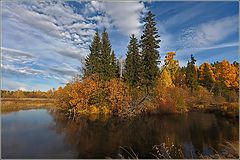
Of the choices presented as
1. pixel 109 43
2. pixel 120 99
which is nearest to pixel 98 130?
pixel 120 99

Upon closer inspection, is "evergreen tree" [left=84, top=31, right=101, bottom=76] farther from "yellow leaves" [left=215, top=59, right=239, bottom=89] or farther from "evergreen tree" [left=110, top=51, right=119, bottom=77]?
"yellow leaves" [left=215, top=59, right=239, bottom=89]

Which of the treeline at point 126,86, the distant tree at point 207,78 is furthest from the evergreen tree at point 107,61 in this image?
the distant tree at point 207,78

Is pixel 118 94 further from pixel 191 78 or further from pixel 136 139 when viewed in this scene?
pixel 191 78

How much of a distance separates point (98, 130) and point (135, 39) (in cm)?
2299

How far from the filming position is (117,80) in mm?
37812

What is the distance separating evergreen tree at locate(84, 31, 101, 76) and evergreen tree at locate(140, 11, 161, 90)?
8281 millimetres

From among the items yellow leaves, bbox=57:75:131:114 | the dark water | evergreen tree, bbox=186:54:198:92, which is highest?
evergreen tree, bbox=186:54:198:92

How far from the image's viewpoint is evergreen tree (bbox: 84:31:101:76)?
39.8 m

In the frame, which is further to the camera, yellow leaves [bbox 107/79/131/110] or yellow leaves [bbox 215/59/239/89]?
yellow leaves [bbox 215/59/239/89]

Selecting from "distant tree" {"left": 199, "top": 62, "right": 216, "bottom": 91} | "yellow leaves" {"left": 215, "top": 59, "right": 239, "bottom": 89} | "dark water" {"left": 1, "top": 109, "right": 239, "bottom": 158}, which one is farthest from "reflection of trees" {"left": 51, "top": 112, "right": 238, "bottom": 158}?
"distant tree" {"left": 199, "top": 62, "right": 216, "bottom": 91}

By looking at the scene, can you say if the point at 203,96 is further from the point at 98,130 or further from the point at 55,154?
the point at 55,154

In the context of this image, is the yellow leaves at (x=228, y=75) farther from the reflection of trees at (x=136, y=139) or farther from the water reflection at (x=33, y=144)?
the water reflection at (x=33, y=144)

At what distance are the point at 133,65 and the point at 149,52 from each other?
13.9 ft

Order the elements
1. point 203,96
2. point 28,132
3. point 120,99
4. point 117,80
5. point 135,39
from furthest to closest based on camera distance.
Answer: point 203,96, point 135,39, point 117,80, point 120,99, point 28,132
